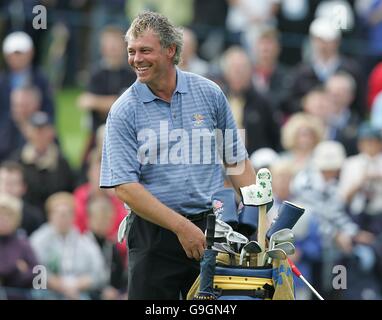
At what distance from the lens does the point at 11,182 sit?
13.7 meters

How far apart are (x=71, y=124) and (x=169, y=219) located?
10148mm

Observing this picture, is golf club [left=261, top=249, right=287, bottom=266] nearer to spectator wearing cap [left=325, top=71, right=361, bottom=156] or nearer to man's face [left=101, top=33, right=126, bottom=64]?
spectator wearing cap [left=325, top=71, right=361, bottom=156]

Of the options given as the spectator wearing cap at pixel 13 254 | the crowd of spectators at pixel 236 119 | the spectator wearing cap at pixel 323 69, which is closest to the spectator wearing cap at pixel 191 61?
the crowd of spectators at pixel 236 119

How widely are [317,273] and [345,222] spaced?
745 millimetres

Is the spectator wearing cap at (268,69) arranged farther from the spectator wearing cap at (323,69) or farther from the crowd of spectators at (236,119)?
the spectator wearing cap at (323,69)

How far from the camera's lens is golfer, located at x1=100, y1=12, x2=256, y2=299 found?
8117mm

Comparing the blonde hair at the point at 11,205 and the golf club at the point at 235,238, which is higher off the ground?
the blonde hair at the point at 11,205

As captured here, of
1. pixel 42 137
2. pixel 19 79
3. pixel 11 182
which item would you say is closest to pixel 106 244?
pixel 11 182

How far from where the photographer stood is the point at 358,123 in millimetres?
15820

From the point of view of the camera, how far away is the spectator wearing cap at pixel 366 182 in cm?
1371

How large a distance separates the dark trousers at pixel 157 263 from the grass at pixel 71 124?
7.87 meters

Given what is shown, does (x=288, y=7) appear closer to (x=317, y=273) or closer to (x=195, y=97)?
(x=317, y=273)

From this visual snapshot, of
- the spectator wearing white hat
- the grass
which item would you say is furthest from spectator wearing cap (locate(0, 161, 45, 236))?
the grass

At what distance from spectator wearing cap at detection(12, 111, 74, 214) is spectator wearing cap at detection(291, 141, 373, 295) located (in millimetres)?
2615
